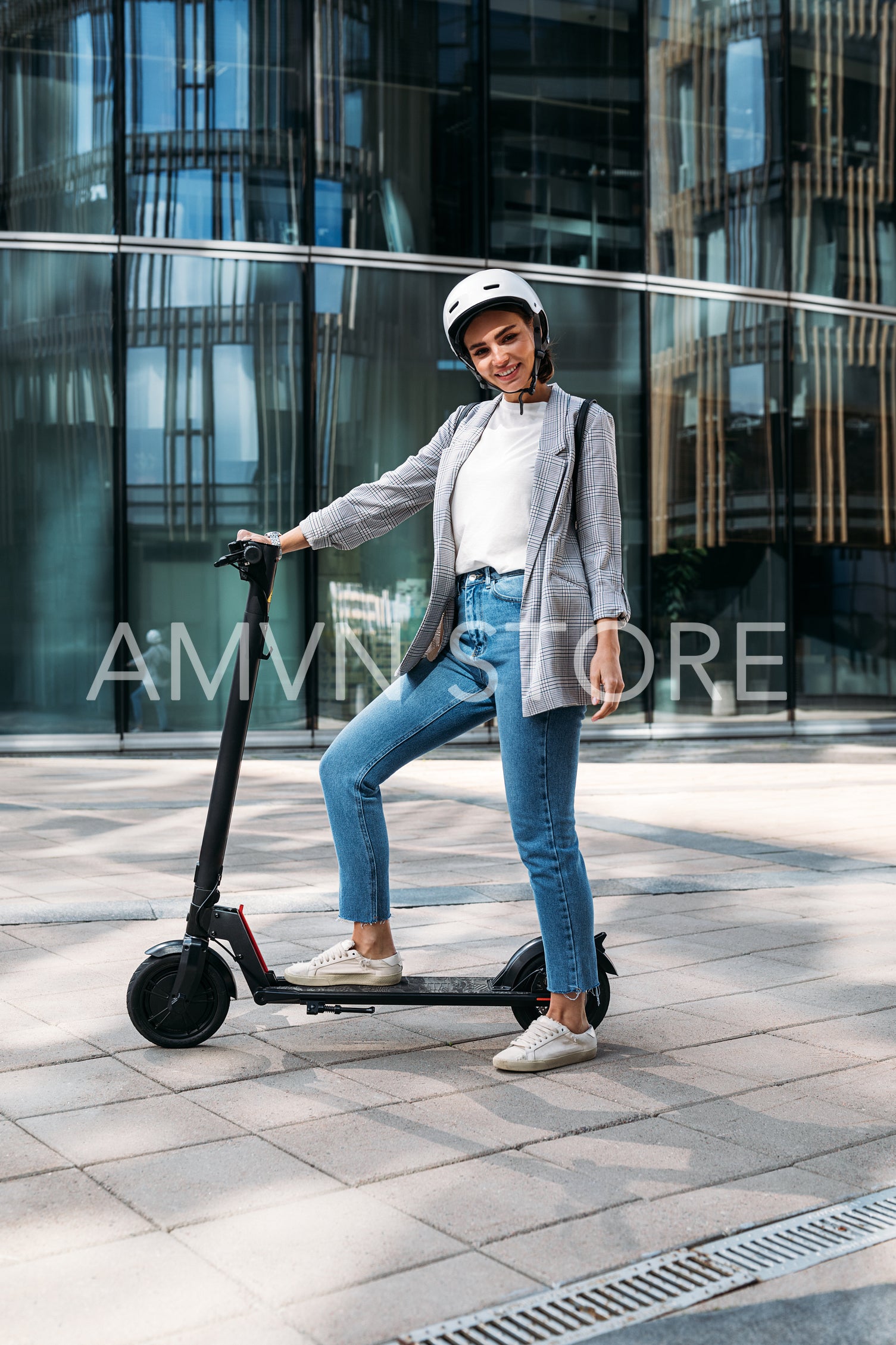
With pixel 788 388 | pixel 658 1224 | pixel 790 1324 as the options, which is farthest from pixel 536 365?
pixel 788 388

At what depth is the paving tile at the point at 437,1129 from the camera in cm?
279

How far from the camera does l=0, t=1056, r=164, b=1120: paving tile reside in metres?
3.09

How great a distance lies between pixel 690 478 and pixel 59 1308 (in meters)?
13.0

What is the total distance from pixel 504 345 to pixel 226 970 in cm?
170

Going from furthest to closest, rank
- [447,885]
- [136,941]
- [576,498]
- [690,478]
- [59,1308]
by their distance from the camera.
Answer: [690,478] < [447,885] < [136,941] < [576,498] < [59,1308]

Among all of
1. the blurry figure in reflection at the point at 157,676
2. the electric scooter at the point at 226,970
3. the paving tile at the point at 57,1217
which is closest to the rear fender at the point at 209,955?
the electric scooter at the point at 226,970

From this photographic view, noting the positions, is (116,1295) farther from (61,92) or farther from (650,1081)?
(61,92)

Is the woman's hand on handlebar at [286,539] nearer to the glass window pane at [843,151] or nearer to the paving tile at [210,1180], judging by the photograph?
the paving tile at [210,1180]

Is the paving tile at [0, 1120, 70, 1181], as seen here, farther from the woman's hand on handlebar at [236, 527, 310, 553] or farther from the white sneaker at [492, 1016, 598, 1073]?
the woman's hand on handlebar at [236, 527, 310, 553]

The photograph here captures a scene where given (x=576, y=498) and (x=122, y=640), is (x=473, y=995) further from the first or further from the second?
(x=122, y=640)

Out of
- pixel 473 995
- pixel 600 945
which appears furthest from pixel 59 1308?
pixel 600 945

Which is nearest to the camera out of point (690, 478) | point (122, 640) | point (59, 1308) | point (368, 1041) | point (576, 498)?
point (59, 1308)

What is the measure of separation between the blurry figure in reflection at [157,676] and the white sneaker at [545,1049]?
9956 millimetres

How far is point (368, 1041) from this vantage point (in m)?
3.67
